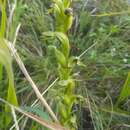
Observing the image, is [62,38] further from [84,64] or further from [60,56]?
[84,64]

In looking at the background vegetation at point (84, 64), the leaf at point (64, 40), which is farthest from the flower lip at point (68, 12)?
the background vegetation at point (84, 64)

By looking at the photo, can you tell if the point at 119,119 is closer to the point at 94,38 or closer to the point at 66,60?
the point at 94,38

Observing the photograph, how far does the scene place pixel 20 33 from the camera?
1619mm

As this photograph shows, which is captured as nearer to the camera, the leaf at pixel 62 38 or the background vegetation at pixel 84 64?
the leaf at pixel 62 38

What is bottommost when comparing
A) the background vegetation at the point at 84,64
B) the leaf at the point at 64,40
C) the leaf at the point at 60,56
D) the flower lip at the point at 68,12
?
the background vegetation at the point at 84,64

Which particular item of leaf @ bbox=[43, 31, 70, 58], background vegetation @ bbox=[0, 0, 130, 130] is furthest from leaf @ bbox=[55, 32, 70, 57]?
background vegetation @ bbox=[0, 0, 130, 130]

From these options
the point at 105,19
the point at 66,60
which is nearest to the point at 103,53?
the point at 105,19

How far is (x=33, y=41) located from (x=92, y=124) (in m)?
0.45

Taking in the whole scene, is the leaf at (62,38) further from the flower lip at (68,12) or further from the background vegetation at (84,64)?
the background vegetation at (84,64)

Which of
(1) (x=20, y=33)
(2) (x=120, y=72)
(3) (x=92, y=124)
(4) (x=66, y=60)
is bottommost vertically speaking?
(3) (x=92, y=124)

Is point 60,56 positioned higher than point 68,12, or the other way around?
point 68,12

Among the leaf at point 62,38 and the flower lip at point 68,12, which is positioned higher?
the flower lip at point 68,12

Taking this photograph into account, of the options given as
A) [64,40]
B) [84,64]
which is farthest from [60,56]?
[84,64]

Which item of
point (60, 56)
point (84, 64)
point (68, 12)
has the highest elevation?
point (68, 12)
